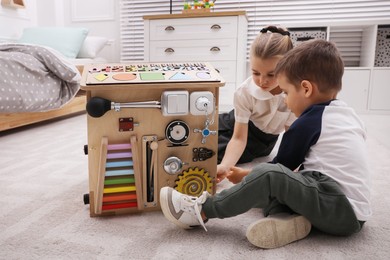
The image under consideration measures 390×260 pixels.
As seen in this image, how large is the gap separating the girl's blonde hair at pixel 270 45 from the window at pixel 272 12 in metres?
1.80

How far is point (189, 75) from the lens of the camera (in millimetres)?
885

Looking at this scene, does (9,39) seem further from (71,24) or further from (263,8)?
(263,8)

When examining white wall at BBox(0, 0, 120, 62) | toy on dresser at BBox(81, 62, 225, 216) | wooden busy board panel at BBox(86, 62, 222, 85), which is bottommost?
toy on dresser at BBox(81, 62, 225, 216)

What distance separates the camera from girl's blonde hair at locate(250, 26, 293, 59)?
3.27 feet

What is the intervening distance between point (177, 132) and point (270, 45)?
14.8 inches

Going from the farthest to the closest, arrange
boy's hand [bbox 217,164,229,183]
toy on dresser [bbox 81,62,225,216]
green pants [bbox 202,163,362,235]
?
boy's hand [bbox 217,164,229,183] → toy on dresser [bbox 81,62,225,216] → green pants [bbox 202,163,362,235]

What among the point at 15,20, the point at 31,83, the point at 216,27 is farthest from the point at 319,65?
the point at 15,20

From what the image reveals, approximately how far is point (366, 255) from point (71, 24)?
11.2 feet

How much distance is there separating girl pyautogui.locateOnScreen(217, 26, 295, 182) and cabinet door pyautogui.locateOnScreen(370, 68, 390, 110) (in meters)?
1.59

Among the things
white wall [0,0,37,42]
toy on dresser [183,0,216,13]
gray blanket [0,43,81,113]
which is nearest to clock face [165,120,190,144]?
gray blanket [0,43,81,113]

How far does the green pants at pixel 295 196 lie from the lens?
0.72 meters

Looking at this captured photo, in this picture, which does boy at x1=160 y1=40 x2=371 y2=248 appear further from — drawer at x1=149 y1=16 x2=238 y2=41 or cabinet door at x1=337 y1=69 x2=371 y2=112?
cabinet door at x1=337 y1=69 x2=371 y2=112

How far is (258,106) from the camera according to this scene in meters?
1.19

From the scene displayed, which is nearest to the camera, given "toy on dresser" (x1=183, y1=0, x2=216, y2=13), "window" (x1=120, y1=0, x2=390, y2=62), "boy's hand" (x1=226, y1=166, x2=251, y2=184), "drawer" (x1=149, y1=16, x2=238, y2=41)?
"boy's hand" (x1=226, y1=166, x2=251, y2=184)
